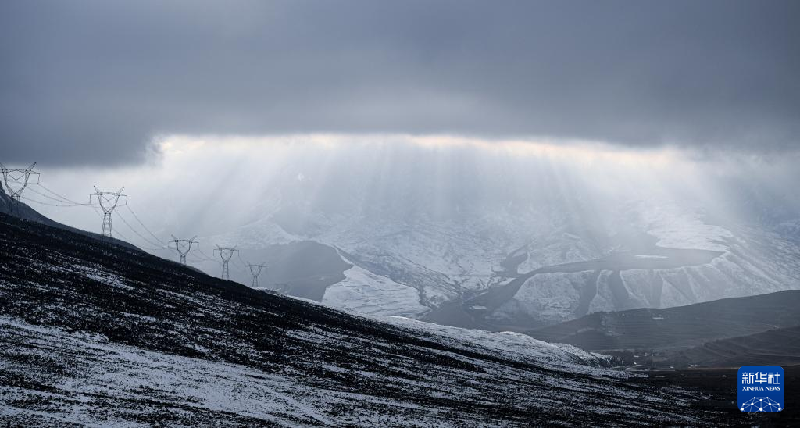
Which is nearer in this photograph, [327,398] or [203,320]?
[327,398]

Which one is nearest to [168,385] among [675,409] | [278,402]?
[278,402]

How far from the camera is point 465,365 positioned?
131125 mm

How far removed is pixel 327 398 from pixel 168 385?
1766 centimetres

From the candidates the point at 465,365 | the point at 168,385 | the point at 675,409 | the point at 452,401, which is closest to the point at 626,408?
the point at 675,409

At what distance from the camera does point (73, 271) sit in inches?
5123

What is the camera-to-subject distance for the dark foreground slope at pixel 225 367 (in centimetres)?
6869

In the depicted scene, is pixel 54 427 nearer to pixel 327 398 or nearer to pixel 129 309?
pixel 327 398

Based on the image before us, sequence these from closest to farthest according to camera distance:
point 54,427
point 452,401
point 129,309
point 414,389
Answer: point 54,427 < point 452,401 < point 414,389 < point 129,309

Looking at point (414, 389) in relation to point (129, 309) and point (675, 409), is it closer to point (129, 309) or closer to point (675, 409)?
point (675, 409)

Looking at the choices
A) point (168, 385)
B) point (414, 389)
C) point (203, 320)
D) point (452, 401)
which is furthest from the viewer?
point (203, 320)

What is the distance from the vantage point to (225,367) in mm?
91000

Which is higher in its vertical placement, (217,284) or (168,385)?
(217,284)

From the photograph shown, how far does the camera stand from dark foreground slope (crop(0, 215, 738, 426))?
225ft

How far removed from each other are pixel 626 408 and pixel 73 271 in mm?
97536
